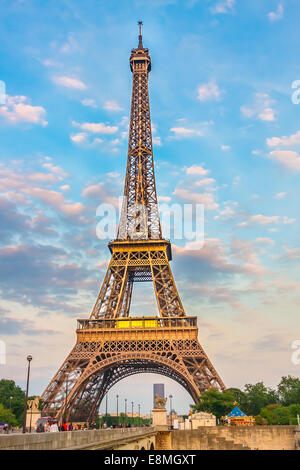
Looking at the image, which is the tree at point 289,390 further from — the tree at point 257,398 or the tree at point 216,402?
the tree at point 216,402

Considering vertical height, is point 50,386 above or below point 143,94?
below

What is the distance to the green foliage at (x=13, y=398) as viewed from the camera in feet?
257

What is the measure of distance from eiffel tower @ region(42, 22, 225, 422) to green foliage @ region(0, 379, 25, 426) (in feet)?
73.1

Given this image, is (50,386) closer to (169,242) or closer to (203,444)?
(203,444)

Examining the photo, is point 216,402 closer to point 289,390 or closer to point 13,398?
point 289,390

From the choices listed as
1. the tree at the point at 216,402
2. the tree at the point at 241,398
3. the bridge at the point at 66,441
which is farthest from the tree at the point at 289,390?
the bridge at the point at 66,441

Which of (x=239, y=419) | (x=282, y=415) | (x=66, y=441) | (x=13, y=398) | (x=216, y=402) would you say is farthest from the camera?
(x=13, y=398)

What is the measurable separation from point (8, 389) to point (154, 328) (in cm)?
4613

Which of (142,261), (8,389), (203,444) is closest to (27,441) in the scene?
(203,444)

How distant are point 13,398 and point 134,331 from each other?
36.7 meters

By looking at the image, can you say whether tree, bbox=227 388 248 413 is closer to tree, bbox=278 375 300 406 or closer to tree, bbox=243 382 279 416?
tree, bbox=243 382 279 416

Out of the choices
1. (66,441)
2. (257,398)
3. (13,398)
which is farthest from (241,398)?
(66,441)

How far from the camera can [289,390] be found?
78688 mm

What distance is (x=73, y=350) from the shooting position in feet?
185
